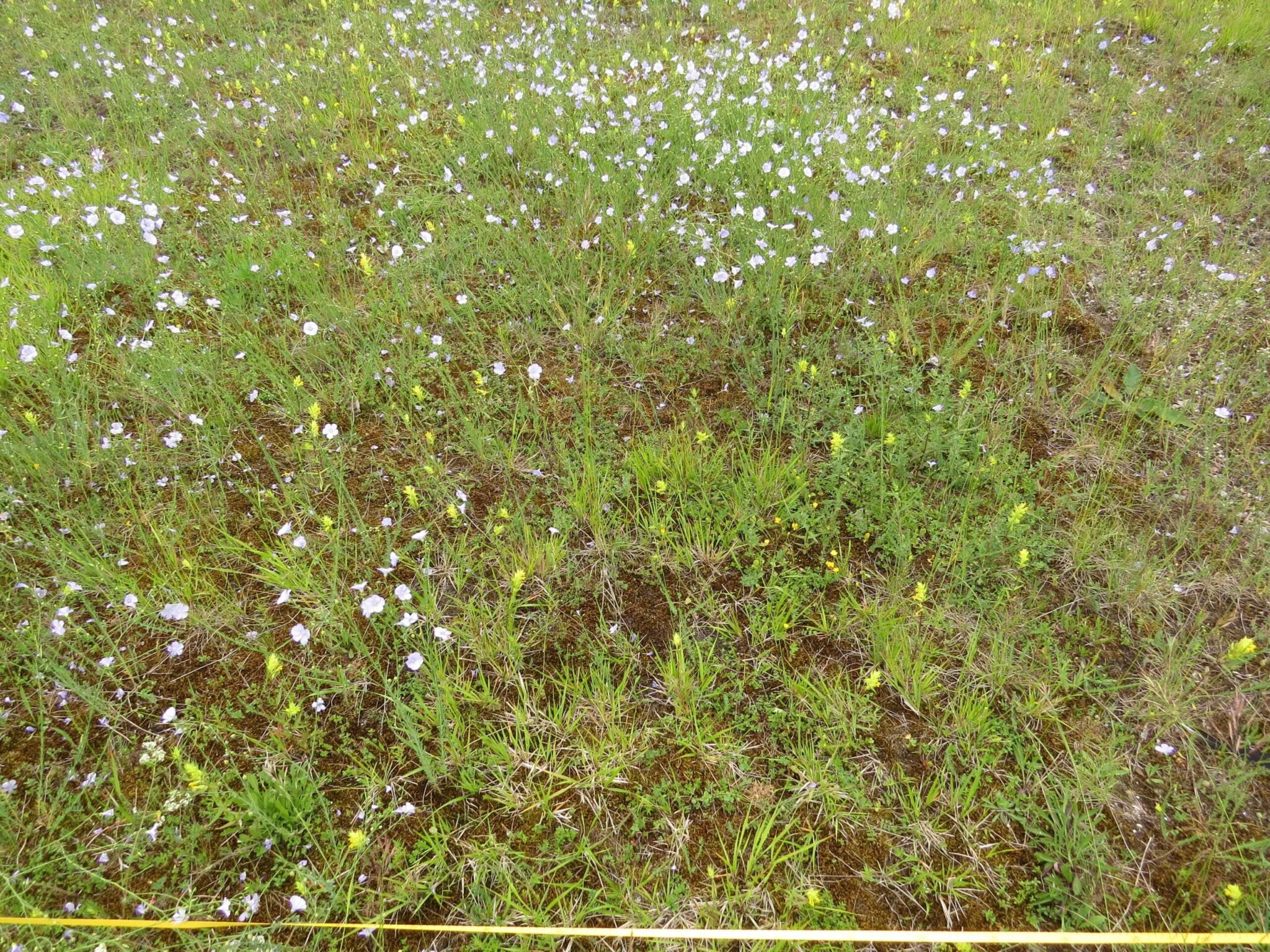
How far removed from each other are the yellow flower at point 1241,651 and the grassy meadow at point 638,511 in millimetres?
123

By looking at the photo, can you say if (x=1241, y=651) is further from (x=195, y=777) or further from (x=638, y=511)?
(x=195, y=777)

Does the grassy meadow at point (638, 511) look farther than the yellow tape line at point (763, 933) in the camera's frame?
Yes

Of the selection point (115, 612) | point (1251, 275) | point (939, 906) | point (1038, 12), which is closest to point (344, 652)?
point (115, 612)

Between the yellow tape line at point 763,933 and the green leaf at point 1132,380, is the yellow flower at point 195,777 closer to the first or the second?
the yellow tape line at point 763,933

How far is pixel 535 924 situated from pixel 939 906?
1.19 m

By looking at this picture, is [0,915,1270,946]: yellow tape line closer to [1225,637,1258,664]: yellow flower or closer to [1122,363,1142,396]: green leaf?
[1225,637,1258,664]: yellow flower

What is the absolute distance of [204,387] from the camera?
3.34 metres

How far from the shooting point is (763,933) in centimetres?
188

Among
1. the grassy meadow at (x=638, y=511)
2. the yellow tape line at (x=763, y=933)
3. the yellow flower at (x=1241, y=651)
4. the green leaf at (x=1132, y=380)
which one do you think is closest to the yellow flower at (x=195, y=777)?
the grassy meadow at (x=638, y=511)

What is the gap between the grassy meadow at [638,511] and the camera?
2066 mm

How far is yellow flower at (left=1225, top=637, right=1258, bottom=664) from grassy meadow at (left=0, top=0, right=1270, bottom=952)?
123 millimetres

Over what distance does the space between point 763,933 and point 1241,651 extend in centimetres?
185

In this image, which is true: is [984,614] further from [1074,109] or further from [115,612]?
[1074,109]

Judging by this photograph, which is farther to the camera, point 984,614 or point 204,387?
point 204,387
